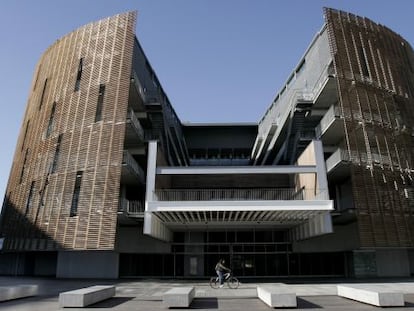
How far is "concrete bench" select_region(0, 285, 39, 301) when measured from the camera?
40.6 feet

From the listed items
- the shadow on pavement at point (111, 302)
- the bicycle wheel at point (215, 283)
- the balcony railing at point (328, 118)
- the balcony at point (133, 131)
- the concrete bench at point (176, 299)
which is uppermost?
the balcony railing at point (328, 118)

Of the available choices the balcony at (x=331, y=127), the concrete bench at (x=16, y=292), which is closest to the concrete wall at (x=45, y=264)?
the concrete bench at (x=16, y=292)

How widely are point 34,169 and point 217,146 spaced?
66.1 feet

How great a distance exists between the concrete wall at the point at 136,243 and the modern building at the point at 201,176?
0.25 feet

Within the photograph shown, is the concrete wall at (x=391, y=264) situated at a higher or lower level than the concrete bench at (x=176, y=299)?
higher

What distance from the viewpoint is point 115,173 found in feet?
78.3

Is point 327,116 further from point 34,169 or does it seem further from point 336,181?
point 34,169

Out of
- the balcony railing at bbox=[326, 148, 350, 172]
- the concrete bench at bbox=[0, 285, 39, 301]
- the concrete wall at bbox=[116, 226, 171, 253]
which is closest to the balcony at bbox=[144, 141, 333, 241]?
the concrete wall at bbox=[116, 226, 171, 253]

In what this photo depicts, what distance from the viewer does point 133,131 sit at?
26359 mm

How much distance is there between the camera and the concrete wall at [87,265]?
2544cm

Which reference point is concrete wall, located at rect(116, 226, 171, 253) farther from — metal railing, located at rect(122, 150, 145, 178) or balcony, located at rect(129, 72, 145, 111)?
balcony, located at rect(129, 72, 145, 111)

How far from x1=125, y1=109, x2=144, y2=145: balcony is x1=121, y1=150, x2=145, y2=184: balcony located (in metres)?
1.67

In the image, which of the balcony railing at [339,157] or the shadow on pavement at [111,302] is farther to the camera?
the balcony railing at [339,157]

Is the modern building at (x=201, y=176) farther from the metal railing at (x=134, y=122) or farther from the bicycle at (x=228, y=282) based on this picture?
the bicycle at (x=228, y=282)
